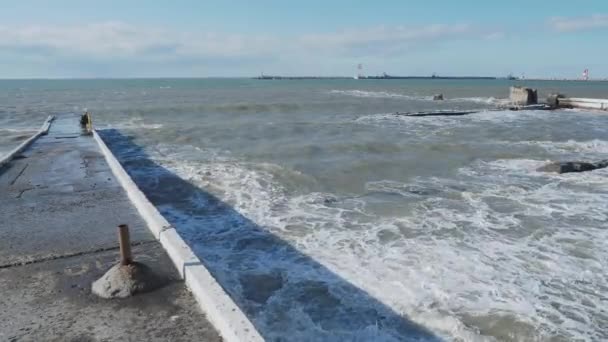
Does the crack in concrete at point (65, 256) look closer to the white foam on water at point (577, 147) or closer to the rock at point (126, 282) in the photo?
the rock at point (126, 282)

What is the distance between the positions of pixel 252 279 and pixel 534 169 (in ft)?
39.9

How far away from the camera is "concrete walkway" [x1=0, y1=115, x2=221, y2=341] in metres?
4.61

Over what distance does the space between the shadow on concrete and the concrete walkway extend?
123 centimetres

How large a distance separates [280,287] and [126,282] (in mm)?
2354

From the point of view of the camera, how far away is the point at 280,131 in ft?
88.3

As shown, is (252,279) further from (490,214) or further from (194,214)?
(490,214)

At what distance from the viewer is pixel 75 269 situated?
6.07 metres

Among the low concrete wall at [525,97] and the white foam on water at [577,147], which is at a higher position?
the low concrete wall at [525,97]

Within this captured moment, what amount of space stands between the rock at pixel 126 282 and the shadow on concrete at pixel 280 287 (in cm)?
137

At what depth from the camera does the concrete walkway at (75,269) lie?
15.1ft

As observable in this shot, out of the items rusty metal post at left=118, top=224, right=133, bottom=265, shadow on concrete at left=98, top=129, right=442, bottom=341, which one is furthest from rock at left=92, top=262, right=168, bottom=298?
shadow on concrete at left=98, top=129, right=442, bottom=341

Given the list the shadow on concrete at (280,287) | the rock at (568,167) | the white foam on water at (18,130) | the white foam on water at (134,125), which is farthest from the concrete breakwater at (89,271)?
the white foam on water at (134,125)

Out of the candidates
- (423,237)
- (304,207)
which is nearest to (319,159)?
(304,207)

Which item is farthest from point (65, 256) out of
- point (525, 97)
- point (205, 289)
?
point (525, 97)
